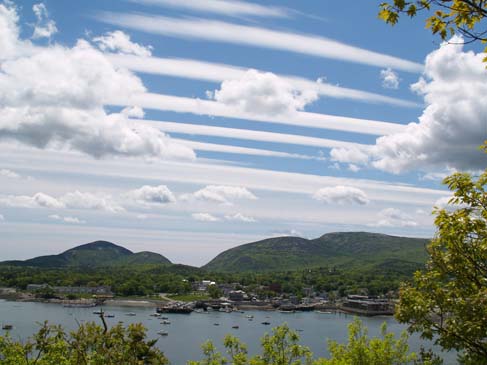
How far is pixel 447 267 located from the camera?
407 inches

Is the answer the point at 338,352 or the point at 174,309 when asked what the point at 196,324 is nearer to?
the point at 174,309

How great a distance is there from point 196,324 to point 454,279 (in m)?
120

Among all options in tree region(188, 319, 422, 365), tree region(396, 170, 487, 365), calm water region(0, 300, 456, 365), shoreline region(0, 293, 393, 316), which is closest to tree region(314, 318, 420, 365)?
tree region(188, 319, 422, 365)

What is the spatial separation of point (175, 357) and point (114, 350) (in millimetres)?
69990

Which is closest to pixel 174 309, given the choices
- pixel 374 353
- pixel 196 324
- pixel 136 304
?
pixel 136 304

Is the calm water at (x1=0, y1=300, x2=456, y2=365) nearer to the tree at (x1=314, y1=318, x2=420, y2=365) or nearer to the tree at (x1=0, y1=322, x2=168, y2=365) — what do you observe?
the tree at (x1=314, y1=318, x2=420, y2=365)

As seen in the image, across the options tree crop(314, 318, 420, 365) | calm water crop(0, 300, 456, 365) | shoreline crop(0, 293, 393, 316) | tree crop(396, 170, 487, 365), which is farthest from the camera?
shoreline crop(0, 293, 393, 316)

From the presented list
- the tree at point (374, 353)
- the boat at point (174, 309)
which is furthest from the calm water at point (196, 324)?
the tree at point (374, 353)

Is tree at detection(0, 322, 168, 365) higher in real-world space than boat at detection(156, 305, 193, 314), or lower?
higher

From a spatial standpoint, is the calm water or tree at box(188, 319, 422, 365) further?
the calm water

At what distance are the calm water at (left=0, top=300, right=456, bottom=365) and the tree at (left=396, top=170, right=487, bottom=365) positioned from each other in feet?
203

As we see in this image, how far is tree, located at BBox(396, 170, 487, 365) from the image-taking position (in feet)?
31.1

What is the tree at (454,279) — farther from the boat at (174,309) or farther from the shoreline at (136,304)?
the shoreline at (136,304)

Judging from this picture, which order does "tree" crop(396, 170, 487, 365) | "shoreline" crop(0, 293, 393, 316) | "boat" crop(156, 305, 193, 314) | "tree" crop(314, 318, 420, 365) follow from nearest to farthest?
1. "tree" crop(396, 170, 487, 365)
2. "tree" crop(314, 318, 420, 365)
3. "boat" crop(156, 305, 193, 314)
4. "shoreline" crop(0, 293, 393, 316)
